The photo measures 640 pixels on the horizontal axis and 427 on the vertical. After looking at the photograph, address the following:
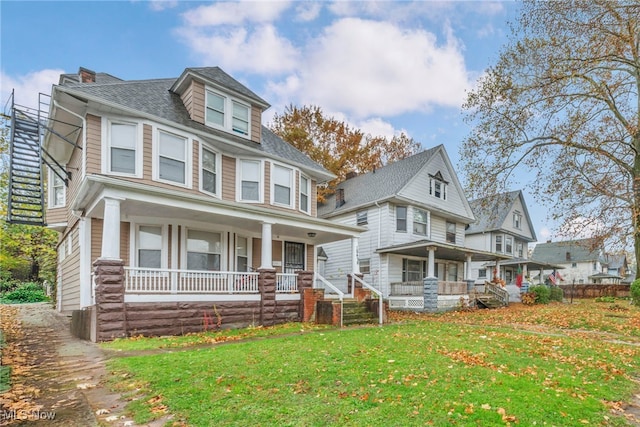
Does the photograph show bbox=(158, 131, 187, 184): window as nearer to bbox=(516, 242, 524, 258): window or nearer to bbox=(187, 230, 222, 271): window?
bbox=(187, 230, 222, 271): window

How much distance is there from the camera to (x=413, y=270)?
2247 centimetres

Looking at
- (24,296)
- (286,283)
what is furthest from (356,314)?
(24,296)

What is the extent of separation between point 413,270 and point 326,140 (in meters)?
12.3

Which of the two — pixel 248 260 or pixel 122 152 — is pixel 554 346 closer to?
pixel 248 260

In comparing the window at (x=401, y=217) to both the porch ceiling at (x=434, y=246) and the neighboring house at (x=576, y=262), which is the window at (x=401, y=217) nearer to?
the porch ceiling at (x=434, y=246)

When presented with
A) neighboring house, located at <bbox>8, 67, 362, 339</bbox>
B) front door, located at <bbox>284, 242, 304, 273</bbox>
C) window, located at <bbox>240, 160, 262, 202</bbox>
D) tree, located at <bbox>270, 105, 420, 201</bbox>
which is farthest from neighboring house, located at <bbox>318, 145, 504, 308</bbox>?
window, located at <bbox>240, 160, 262, 202</bbox>

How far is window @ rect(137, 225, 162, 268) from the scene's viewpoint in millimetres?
11375

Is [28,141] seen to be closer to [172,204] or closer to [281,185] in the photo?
[172,204]

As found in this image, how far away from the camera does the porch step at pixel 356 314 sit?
12320mm

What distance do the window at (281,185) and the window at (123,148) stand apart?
16.7ft

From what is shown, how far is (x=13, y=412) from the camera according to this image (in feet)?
13.2

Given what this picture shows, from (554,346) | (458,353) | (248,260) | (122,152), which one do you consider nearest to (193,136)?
(122,152)

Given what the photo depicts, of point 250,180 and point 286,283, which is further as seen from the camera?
point 250,180

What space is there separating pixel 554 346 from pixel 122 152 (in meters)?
12.4
